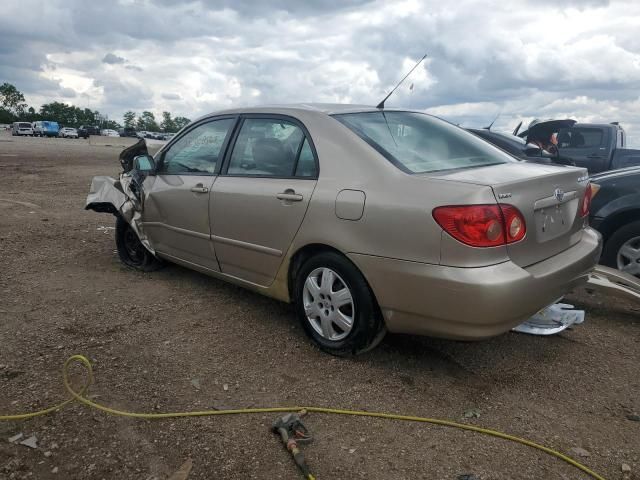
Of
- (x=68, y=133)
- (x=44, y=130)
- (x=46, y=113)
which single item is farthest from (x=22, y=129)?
(x=46, y=113)

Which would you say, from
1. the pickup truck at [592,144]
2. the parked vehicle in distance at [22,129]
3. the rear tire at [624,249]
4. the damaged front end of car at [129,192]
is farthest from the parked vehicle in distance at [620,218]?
the parked vehicle in distance at [22,129]

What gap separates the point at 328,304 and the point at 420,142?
3.97ft

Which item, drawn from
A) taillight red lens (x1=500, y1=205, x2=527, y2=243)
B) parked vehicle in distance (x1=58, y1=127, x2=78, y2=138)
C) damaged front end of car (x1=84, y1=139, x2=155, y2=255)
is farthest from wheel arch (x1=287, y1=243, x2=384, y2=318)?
parked vehicle in distance (x1=58, y1=127, x2=78, y2=138)

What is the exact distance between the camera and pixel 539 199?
3006 mm

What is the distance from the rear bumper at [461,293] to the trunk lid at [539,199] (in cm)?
10

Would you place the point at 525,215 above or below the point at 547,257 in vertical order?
above

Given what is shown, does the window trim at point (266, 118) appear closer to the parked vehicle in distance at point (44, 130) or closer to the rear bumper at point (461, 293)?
the rear bumper at point (461, 293)

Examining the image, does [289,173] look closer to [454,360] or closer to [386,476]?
[454,360]

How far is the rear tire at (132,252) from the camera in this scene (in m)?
5.28

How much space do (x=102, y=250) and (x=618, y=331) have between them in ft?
17.2

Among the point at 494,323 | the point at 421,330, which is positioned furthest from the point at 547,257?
the point at 421,330

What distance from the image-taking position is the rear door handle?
136 inches

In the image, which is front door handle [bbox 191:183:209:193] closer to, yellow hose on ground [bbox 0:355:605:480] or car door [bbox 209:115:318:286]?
car door [bbox 209:115:318:286]

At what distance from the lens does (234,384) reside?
10.4 ft
